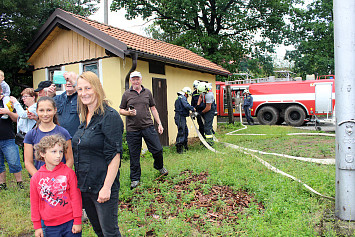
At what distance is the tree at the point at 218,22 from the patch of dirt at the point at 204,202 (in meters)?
16.4

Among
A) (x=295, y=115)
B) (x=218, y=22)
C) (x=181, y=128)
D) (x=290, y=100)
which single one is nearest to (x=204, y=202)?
(x=181, y=128)

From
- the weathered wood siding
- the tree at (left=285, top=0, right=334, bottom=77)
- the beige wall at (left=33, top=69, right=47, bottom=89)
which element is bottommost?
the beige wall at (left=33, top=69, right=47, bottom=89)

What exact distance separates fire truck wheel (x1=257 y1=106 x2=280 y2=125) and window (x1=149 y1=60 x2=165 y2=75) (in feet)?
29.5

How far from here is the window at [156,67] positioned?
8719mm

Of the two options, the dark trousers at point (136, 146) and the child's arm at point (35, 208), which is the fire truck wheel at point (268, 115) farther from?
the child's arm at point (35, 208)

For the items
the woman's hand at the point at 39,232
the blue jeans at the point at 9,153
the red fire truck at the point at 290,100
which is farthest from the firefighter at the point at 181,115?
the red fire truck at the point at 290,100

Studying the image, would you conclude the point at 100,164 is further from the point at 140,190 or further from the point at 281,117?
the point at 281,117

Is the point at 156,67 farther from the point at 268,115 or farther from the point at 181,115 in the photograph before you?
the point at 268,115

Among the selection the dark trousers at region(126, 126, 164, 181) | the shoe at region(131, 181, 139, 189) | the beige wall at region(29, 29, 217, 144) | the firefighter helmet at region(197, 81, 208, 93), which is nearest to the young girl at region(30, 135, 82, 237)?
the shoe at region(131, 181, 139, 189)

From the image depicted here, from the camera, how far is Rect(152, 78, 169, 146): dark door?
8.88 m

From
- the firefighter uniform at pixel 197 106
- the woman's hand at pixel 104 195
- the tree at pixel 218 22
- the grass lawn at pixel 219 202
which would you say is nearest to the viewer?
the woman's hand at pixel 104 195

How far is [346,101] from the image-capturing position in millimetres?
3100

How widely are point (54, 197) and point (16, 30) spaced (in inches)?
337

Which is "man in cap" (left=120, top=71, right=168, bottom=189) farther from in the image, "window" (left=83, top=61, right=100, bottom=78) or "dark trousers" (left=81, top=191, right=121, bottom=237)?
Result: "window" (left=83, top=61, right=100, bottom=78)
